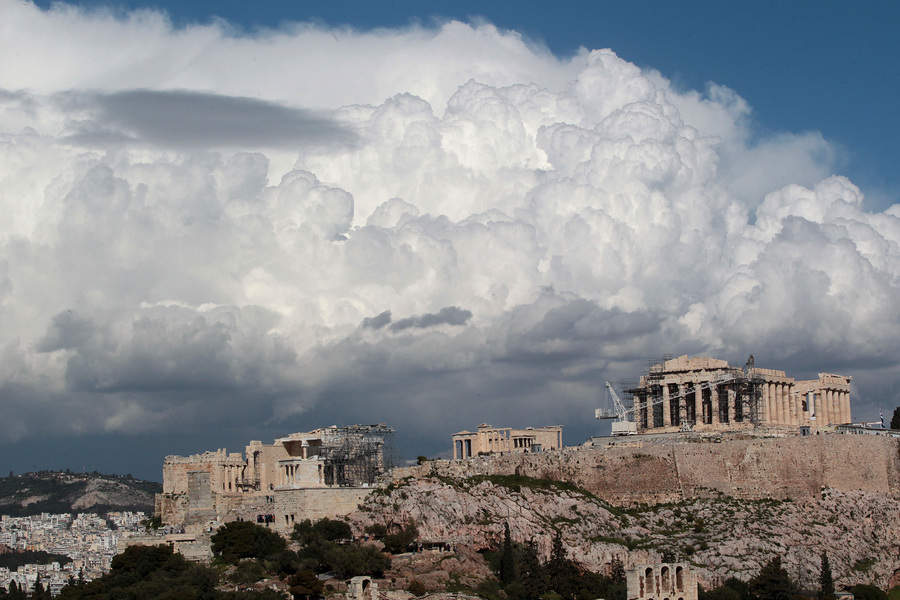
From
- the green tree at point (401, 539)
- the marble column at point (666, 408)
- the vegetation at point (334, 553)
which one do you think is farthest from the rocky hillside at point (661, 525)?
the marble column at point (666, 408)

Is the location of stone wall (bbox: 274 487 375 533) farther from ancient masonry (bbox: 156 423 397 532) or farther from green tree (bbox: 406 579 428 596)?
green tree (bbox: 406 579 428 596)

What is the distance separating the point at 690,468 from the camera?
10169cm

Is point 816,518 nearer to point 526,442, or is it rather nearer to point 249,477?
point 526,442

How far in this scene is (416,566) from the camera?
269ft

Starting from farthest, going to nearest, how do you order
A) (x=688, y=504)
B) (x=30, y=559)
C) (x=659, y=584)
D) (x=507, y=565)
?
(x=30, y=559), (x=688, y=504), (x=507, y=565), (x=659, y=584)

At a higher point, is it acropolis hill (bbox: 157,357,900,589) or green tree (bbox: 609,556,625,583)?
acropolis hill (bbox: 157,357,900,589)

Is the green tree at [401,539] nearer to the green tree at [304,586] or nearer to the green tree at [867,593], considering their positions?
the green tree at [304,586]

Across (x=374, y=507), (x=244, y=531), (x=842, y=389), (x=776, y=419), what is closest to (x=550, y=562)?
(x=374, y=507)

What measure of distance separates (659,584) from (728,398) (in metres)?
45.4

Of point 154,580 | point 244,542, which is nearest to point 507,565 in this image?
point 244,542

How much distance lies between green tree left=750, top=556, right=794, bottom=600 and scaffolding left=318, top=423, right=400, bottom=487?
1237 inches

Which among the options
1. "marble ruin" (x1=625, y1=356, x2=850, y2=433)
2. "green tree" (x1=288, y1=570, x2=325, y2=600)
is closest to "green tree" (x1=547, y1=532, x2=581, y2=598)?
"green tree" (x1=288, y1=570, x2=325, y2=600)

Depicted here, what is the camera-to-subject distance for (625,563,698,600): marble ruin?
229 ft

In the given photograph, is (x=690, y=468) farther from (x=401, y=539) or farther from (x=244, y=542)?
(x=244, y=542)
